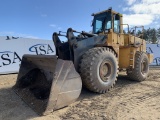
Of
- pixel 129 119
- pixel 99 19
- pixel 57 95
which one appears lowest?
pixel 129 119

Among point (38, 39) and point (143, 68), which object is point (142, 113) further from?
point (38, 39)

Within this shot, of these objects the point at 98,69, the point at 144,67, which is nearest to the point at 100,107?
the point at 98,69

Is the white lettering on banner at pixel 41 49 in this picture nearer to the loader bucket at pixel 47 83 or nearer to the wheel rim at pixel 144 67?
the loader bucket at pixel 47 83

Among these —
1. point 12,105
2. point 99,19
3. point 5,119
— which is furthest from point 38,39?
point 5,119

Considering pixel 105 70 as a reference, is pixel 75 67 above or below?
above

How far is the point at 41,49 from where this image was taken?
39.7 feet

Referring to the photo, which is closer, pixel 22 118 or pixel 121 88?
pixel 22 118

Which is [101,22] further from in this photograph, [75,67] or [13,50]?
[13,50]

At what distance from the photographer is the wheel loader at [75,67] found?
15.4 ft

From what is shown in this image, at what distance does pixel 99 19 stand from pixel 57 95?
3.95 m

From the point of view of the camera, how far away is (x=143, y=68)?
8805 millimetres

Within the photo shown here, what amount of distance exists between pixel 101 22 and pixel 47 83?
303 cm

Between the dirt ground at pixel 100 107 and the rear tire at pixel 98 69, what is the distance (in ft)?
1.02

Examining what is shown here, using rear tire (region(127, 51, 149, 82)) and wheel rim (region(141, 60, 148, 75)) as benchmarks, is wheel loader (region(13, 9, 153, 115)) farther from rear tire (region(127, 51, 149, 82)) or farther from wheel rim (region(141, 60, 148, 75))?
wheel rim (region(141, 60, 148, 75))
